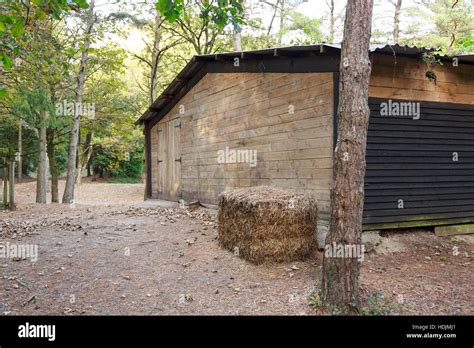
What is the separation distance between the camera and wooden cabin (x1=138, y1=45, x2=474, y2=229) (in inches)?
244

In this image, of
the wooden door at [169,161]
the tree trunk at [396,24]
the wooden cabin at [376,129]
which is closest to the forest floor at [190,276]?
the wooden cabin at [376,129]

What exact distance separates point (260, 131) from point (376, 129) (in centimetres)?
260

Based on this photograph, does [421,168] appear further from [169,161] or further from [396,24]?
[396,24]

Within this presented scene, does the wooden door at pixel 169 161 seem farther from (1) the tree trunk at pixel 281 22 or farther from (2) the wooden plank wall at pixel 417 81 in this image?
(1) the tree trunk at pixel 281 22

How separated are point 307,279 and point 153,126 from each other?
1029cm

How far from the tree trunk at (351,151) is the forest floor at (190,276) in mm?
365

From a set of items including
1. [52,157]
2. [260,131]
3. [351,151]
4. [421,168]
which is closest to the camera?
[351,151]

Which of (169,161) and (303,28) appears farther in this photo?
(303,28)

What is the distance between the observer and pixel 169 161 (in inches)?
486

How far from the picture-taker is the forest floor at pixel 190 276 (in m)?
4.21

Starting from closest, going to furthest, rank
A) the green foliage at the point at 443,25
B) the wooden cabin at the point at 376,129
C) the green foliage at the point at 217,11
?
1. the green foliage at the point at 217,11
2. the wooden cabin at the point at 376,129
3. the green foliage at the point at 443,25

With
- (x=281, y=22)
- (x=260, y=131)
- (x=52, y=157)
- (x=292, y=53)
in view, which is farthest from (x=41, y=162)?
(x=281, y=22)

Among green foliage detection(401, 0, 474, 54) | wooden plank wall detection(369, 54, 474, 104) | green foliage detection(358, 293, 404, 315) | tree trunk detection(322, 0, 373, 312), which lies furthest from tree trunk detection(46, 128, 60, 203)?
green foliage detection(401, 0, 474, 54)

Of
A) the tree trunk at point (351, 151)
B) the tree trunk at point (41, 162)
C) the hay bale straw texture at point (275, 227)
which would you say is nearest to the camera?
the tree trunk at point (351, 151)
